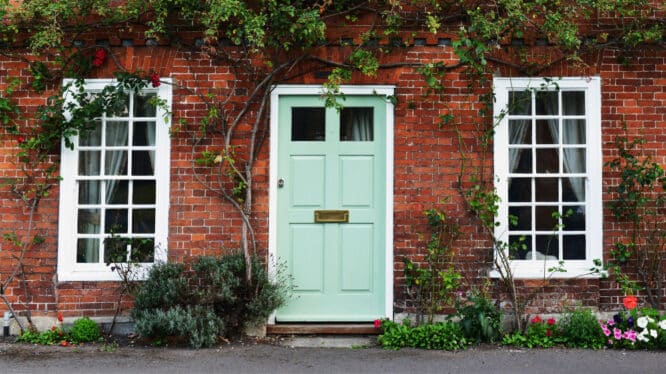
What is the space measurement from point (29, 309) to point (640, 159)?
6.85 m

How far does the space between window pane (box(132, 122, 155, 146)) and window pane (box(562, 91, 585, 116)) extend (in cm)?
461

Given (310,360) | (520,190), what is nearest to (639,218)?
(520,190)

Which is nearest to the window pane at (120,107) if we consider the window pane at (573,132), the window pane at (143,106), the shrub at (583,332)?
the window pane at (143,106)

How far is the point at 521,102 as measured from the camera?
308 inches

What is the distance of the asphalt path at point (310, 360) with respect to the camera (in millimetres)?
6449

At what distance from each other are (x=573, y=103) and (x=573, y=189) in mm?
968

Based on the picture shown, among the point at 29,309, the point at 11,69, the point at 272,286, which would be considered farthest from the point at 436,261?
the point at 11,69

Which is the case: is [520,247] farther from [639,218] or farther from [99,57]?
[99,57]

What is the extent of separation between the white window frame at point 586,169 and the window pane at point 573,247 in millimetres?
70

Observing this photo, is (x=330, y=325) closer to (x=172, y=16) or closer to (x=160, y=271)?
(x=160, y=271)

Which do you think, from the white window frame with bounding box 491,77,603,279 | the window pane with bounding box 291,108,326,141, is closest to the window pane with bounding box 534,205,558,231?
the white window frame with bounding box 491,77,603,279

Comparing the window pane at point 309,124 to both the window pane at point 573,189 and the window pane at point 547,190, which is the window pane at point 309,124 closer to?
the window pane at point 547,190

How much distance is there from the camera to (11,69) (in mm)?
7805

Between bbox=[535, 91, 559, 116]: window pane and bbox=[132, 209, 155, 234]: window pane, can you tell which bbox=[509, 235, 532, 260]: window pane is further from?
bbox=[132, 209, 155, 234]: window pane
